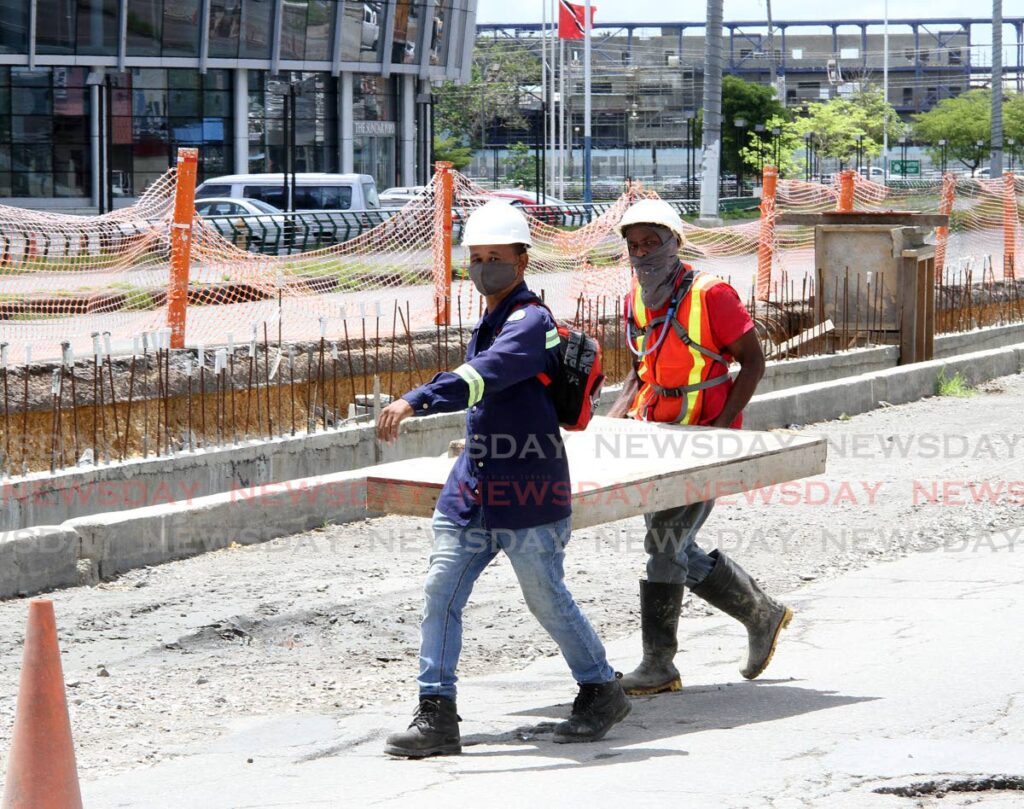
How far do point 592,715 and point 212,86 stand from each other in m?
48.3

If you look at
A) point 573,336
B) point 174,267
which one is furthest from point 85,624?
point 174,267

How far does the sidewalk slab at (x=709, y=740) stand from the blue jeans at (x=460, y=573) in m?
0.31

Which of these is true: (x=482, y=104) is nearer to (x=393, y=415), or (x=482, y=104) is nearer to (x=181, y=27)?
(x=181, y=27)

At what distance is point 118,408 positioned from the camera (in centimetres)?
1099

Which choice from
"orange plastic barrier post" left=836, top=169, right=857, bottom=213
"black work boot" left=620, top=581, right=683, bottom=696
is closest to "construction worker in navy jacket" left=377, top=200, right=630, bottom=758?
"black work boot" left=620, top=581, right=683, bottom=696

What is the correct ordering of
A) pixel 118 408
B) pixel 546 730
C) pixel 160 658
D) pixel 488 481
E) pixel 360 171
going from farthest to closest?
pixel 360 171
pixel 118 408
pixel 160 658
pixel 546 730
pixel 488 481

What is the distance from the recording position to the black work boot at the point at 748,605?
629cm

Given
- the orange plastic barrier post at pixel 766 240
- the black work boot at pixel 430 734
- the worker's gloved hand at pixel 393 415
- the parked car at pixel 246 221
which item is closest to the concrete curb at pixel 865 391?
the orange plastic barrier post at pixel 766 240

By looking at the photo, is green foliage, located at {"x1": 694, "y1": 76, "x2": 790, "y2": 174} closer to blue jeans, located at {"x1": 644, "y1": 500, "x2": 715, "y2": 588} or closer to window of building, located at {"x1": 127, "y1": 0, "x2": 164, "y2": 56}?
window of building, located at {"x1": 127, "y1": 0, "x2": 164, "y2": 56}

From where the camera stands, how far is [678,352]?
6230mm

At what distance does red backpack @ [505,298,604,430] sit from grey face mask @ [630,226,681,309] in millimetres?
828

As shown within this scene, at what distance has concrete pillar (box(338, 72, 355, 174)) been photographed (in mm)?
54906

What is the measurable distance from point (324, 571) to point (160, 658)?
1.63 m

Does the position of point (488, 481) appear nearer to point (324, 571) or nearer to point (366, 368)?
point (324, 571)
